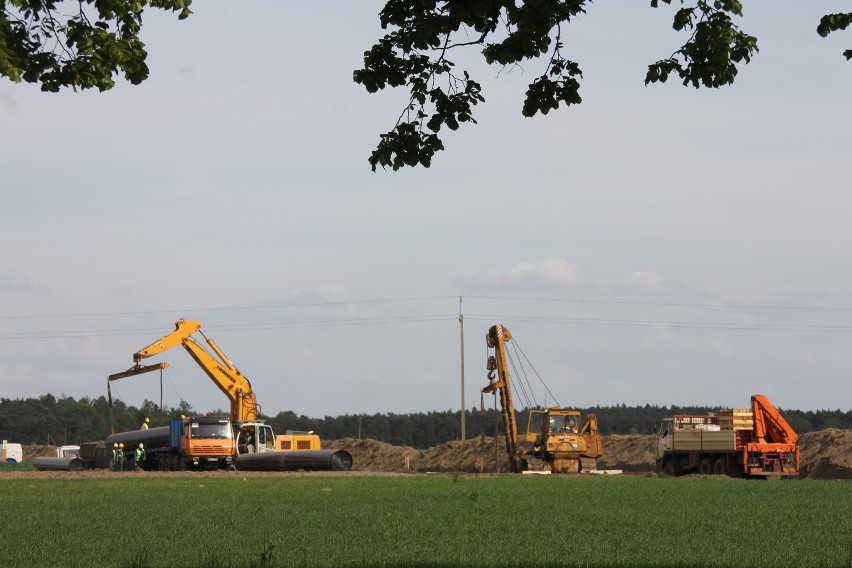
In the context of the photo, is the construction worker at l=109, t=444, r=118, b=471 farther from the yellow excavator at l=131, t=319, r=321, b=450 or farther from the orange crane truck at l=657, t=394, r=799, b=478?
the orange crane truck at l=657, t=394, r=799, b=478

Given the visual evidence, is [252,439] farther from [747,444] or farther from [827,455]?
[827,455]

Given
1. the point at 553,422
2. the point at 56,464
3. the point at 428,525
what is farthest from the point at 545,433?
the point at 56,464

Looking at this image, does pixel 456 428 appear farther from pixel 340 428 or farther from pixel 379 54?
pixel 379 54

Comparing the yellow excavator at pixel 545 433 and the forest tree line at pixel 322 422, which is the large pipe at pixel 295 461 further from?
the forest tree line at pixel 322 422

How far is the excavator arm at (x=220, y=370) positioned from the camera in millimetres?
59812

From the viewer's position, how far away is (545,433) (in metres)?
53.3

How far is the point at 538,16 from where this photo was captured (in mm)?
13078

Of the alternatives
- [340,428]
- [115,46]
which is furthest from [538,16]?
[340,428]

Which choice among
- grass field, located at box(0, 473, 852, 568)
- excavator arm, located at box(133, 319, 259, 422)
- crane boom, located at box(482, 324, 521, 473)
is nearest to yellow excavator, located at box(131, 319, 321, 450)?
excavator arm, located at box(133, 319, 259, 422)

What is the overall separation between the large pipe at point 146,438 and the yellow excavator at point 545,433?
1674 centimetres

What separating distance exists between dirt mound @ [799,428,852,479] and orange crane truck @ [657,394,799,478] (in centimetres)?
1347

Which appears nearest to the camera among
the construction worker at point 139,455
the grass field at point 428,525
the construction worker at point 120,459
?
the grass field at point 428,525

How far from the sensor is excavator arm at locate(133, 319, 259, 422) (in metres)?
59.8


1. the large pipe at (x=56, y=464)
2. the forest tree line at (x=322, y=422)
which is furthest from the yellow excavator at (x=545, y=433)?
the forest tree line at (x=322, y=422)
